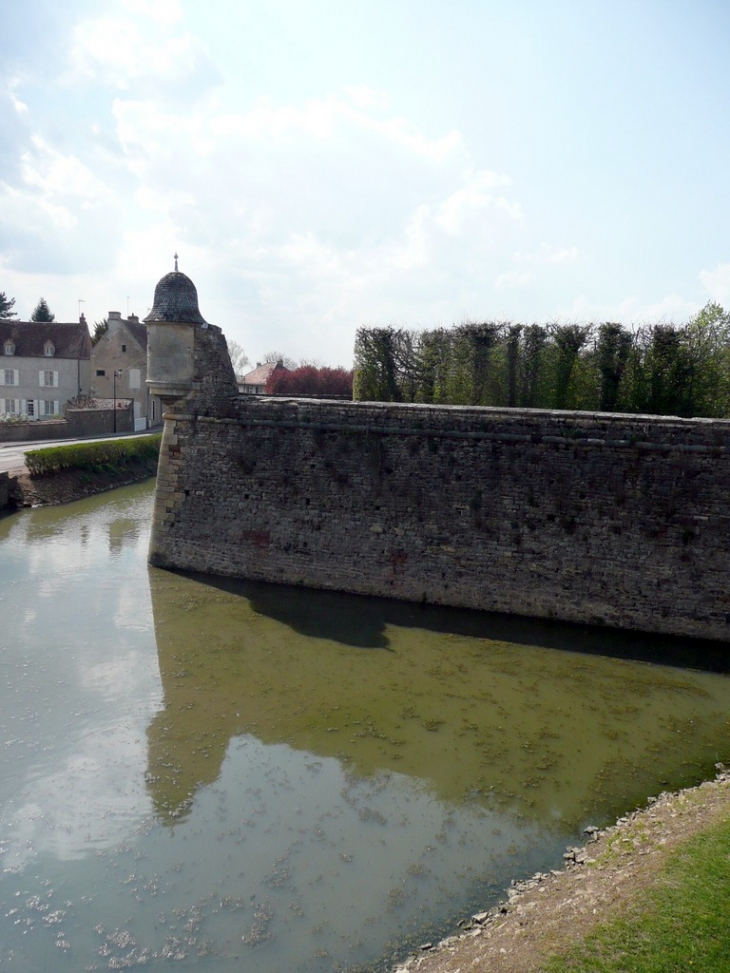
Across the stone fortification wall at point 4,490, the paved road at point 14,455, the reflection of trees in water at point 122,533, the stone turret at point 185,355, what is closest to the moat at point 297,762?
the reflection of trees in water at point 122,533

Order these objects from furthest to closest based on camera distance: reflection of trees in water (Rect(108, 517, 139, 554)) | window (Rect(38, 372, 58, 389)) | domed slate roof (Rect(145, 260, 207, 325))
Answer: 1. window (Rect(38, 372, 58, 389))
2. reflection of trees in water (Rect(108, 517, 139, 554))
3. domed slate roof (Rect(145, 260, 207, 325))

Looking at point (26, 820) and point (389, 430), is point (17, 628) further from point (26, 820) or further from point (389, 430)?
point (389, 430)

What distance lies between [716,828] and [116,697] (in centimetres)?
Answer: 631

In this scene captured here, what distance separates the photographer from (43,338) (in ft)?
123

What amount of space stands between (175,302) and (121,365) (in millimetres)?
28132

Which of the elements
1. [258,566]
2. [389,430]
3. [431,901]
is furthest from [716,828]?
[258,566]

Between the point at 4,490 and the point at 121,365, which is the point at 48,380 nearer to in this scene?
the point at 121,365

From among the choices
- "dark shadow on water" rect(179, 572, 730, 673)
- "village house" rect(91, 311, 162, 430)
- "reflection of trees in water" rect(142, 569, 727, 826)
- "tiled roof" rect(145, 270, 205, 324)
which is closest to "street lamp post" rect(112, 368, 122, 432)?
"village house" rect(91, 311, 162, 430)

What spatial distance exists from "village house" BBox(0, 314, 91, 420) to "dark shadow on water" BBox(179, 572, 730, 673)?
30342mm

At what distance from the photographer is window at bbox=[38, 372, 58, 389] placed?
37219 millimetres

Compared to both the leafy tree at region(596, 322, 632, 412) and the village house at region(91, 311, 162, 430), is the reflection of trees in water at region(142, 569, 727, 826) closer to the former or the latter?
the leafy tree at region(596, 322, 632, 412)

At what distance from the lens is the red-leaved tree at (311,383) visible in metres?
36.4

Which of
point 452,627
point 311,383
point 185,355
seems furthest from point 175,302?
point 311,383

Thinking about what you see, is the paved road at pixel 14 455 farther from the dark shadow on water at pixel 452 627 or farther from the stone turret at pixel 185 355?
the dark shadow on water at pixel 452 627
